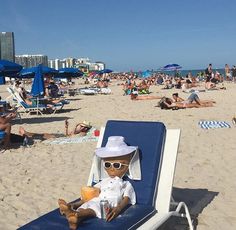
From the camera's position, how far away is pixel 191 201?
14.8ft

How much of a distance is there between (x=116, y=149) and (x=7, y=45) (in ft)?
295

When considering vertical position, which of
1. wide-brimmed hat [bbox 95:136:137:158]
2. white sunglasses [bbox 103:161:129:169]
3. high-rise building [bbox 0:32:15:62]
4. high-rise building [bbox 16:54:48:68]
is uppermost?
wide-brimmed hat [bbox 95:136:137:158]

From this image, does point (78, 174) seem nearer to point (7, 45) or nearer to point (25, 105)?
point (25, 105)

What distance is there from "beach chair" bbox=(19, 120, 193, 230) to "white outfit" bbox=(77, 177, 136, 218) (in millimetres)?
110

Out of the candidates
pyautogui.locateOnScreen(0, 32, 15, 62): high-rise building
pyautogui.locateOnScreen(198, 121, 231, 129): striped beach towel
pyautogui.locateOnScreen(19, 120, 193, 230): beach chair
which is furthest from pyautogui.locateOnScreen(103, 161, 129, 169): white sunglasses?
pyautogui.locateOnScreen(0, 32, 15, 62): high-rise building

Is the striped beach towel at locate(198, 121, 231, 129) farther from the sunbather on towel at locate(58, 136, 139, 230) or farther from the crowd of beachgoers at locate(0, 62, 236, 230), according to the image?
the sunbather on towel at locate(58, 136, 139, 230)

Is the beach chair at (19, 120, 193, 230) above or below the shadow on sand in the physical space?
above

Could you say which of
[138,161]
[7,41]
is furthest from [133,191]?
[7,41]

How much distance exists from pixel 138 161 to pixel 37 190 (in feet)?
6.27

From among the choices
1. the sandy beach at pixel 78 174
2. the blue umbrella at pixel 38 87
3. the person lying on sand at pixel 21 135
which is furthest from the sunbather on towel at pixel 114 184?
the blue umbrella at pixel 38 87

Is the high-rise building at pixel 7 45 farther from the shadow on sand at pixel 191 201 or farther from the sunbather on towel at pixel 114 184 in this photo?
the sunbather on towel at pixel 114 184

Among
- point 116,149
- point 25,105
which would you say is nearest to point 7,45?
point 25,105

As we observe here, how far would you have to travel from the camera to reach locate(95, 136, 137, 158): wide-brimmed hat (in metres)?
3.45

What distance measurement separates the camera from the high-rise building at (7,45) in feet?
286
